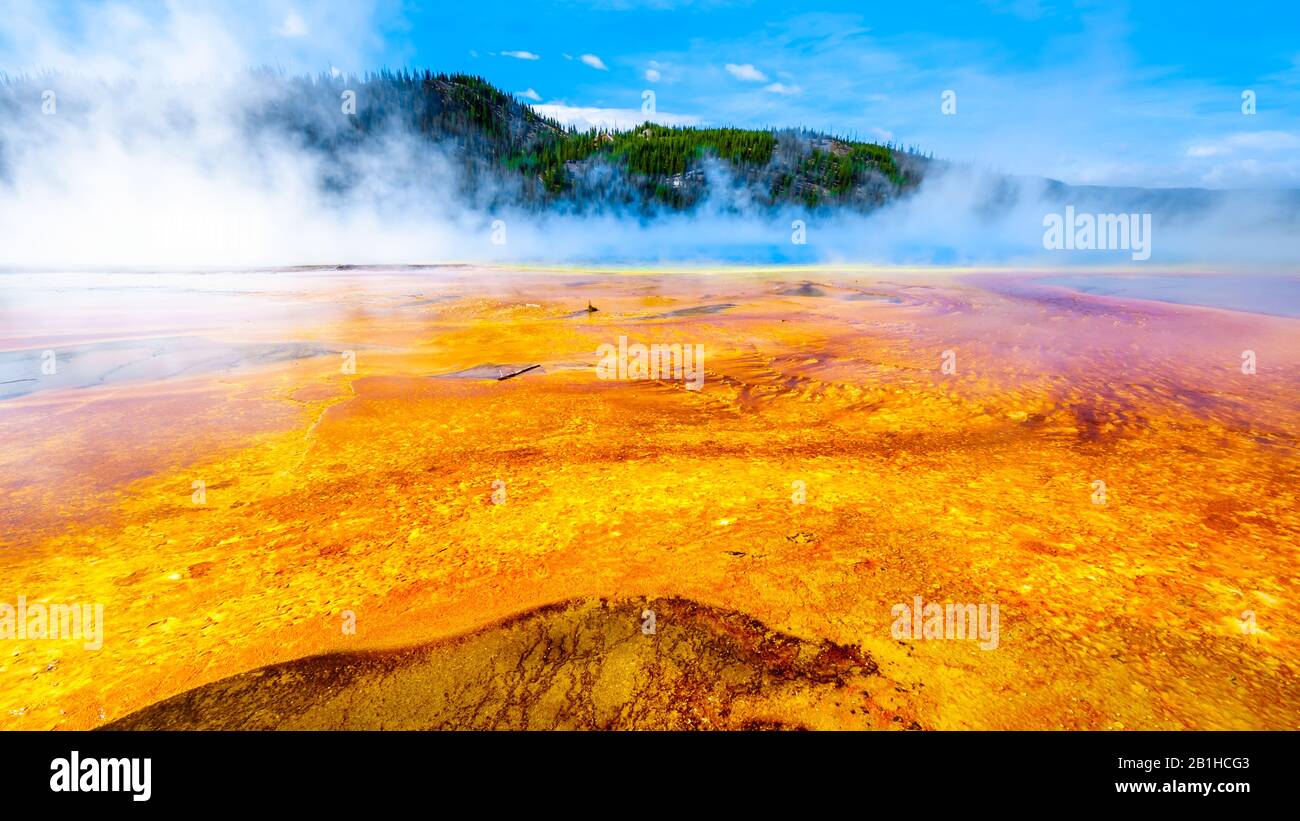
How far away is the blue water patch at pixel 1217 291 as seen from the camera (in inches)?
677

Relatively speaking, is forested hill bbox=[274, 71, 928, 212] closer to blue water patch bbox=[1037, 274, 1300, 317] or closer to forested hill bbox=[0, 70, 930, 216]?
forested hill bbox=[0, 70, 930, 216]

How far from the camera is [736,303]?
63.7 ft

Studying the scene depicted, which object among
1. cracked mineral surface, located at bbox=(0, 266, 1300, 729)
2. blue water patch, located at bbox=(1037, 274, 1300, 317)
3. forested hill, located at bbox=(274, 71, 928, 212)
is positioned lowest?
cracked mineral surface, located at bbox=(0, 266, 1300, 729)

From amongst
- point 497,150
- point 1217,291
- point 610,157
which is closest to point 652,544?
point 1217,291

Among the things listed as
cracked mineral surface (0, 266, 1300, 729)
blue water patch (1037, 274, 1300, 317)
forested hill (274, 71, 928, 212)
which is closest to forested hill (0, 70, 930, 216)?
forested hill (274, 71, 928, 212)

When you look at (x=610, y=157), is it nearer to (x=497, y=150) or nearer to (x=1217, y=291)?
(x=497, y=150)

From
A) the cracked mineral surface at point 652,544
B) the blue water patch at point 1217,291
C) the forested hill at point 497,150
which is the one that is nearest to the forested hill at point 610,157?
the forested hill at point 497,150

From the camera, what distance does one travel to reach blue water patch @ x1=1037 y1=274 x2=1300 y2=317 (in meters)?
17.2

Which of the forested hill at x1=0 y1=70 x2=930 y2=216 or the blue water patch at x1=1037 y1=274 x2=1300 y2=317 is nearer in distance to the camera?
the blue water patch at x1=1037 y1=274 x2=1300 y2=317

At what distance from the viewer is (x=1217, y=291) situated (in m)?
21.7

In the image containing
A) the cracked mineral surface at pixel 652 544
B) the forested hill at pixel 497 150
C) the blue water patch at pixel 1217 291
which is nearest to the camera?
the cracked mineral surface at pixel 652 544

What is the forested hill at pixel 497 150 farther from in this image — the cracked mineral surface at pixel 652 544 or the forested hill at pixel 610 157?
the cracked mineral surface at pixel 652 544

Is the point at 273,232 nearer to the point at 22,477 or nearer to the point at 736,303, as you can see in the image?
the point at 736,303

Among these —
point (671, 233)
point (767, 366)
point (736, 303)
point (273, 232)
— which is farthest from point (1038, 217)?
point (273, 232)
